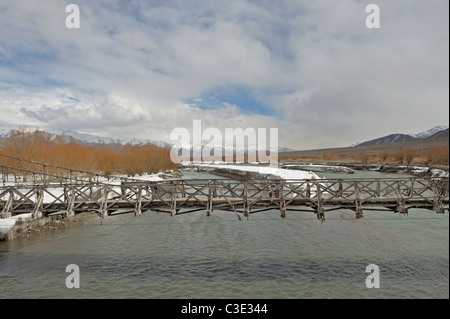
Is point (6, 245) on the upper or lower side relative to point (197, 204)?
lower

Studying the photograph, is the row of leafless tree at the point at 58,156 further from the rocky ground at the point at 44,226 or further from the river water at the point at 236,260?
the river water at the point at 236,260

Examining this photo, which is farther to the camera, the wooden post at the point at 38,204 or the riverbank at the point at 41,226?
the riverbank at the point at 41,226

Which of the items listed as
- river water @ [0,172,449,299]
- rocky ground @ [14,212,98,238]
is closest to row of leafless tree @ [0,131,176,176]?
rocky ground @ [14,212,98,238]

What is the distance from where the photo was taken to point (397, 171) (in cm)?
8300

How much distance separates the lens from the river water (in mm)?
14102

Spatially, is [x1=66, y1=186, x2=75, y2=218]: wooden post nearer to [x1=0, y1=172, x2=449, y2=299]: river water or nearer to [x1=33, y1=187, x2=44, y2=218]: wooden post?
[x1=33, y1=187, x2=44, y2=218]: wooden post

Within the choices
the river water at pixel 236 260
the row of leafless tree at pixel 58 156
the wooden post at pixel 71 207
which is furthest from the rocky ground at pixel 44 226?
the row of leafless tree at pixel 58 156

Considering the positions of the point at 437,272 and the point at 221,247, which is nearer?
the point at 437,272

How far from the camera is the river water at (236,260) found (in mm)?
14102
